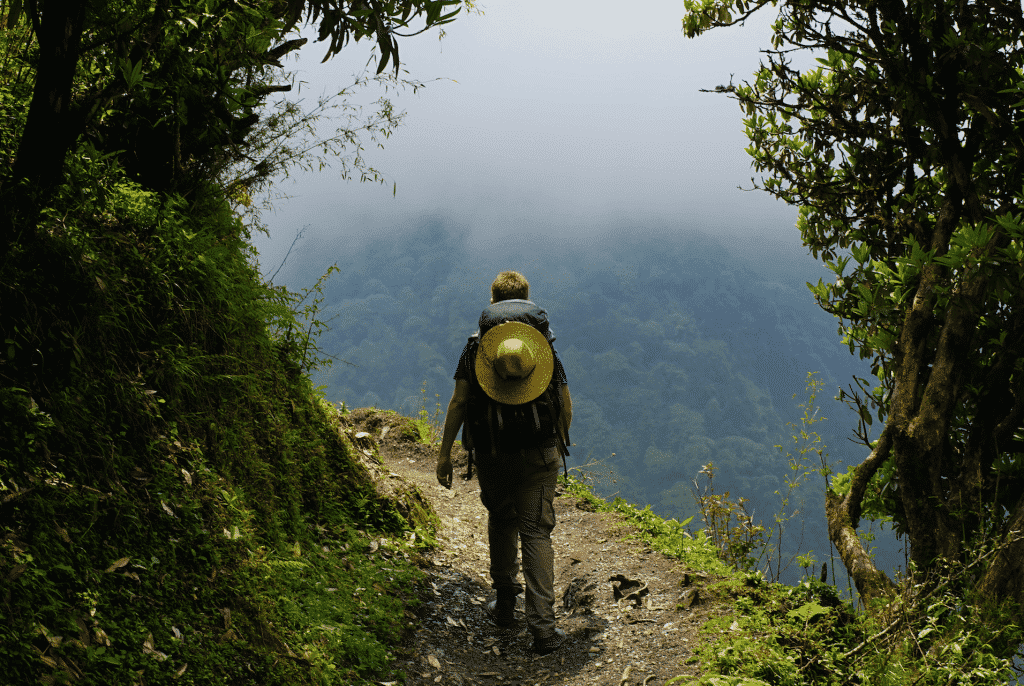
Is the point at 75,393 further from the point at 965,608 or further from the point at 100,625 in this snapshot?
the point at 965,608

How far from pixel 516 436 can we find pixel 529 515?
698mm

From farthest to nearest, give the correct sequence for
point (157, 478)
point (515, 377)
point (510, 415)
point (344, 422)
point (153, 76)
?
point (344, 422)
point (510, 415)
point (515, 377)
point (153, 76)
point (157, 478)

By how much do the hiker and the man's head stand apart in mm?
18

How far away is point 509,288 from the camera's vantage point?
5285 millimetres

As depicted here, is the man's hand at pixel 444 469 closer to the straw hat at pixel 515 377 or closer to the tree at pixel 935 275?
the straw hat at pixel 515 377

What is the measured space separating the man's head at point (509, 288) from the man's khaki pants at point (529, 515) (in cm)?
136

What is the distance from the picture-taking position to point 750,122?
6.66 metres

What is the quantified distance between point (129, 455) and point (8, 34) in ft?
10.3

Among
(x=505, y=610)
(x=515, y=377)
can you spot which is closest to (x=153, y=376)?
(x=515, y=377)

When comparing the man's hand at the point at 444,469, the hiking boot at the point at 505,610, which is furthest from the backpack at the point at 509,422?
the hiking boot at the point at 505,610

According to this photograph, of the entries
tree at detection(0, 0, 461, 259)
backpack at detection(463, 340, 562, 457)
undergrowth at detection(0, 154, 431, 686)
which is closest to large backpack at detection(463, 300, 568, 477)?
backpack at detection(463, 340, 562, 457)

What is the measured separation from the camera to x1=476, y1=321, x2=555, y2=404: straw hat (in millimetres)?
4793

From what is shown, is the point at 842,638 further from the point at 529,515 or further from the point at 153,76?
the point at 153,76

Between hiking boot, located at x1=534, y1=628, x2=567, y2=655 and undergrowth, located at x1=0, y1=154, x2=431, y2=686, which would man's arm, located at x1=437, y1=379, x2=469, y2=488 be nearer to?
undergrowth, located at x1=0, y1=154, x2=431, y2=686
